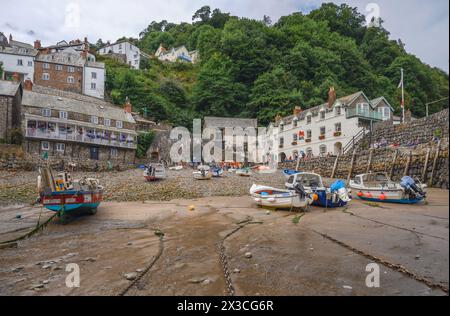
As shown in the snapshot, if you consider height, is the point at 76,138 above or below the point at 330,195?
above

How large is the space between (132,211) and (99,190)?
202cm

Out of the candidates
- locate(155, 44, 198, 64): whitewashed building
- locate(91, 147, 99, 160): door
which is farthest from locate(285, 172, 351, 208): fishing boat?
locate(155, 44, 198, 64): whitewashed building

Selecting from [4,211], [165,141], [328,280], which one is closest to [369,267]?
[328,280]

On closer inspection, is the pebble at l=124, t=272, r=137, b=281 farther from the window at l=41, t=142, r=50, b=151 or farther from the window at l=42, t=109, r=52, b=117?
the window at l=42, t=109, r=52, b=117

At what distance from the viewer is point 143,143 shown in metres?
42.5

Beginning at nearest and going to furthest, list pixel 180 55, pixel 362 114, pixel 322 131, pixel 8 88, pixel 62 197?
pixel 62 197 < pixel 362 114 < pixel 8 88 < pixel 322 131 < pixel 180 55

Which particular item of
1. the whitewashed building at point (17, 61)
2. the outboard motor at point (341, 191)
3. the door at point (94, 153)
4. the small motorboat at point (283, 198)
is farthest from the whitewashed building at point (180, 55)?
the outboard motor at point (341, 191)

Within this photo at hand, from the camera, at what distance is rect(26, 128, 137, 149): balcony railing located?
32.4 meters

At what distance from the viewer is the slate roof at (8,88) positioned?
32969mm

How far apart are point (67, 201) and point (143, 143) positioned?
104ft

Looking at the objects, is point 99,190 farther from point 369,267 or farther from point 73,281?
point 369,267

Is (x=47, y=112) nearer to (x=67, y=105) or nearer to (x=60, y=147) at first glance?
(x=67, y=105)

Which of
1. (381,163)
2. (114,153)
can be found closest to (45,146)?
(114,153)

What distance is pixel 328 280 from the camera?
399 centimetres
